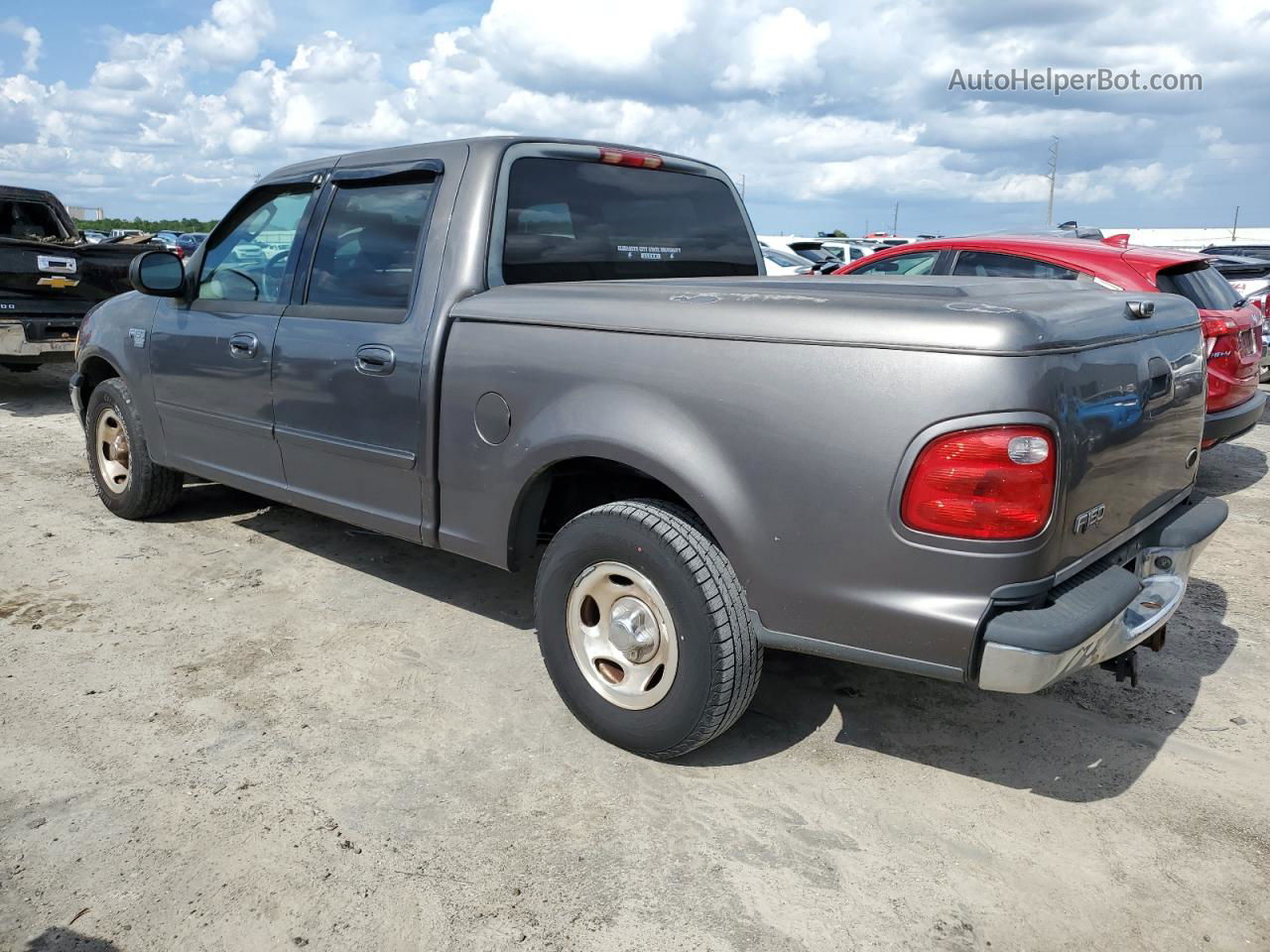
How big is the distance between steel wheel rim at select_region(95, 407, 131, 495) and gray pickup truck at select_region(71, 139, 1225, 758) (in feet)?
3.82

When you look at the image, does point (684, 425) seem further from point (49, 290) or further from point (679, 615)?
point (49, 290)

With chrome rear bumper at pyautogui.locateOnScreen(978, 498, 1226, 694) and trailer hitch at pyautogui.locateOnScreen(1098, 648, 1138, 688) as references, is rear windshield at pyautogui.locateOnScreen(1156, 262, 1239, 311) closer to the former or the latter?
chrome rear bumper at pyautogui.locateOnScreen(978, 498, 1226, 694)

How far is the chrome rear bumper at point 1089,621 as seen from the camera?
91.4 inches

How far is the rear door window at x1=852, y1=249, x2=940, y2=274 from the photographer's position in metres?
7.27

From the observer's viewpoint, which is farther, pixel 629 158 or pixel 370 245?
pixel 629 158

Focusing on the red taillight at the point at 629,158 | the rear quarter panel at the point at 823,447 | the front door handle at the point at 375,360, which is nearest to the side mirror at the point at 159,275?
the front door handle at the point at 375,360

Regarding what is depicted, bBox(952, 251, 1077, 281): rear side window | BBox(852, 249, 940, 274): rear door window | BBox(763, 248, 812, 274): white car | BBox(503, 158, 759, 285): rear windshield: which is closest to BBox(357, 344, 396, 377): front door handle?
BBox(503, 158, 759, 285): rear windshield

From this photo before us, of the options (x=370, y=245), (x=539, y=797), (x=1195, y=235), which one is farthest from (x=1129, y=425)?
(x=1195, y=235)

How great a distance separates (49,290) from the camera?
9016mm

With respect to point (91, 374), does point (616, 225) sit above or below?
above

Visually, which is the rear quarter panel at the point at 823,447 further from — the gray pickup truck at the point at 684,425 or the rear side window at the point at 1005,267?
the rear side window at the point at 1005,267

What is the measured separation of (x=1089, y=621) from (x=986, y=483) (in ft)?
→ 1.49

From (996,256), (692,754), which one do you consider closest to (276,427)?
(692,754)

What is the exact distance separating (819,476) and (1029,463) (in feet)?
1.62
